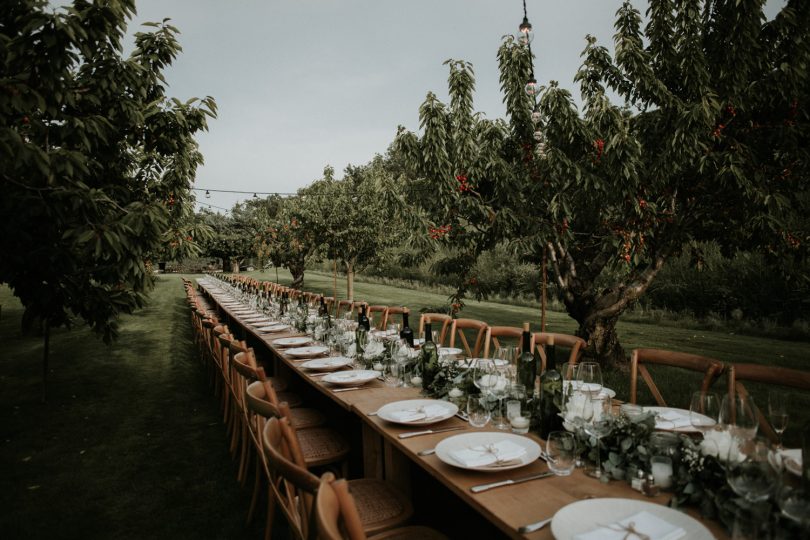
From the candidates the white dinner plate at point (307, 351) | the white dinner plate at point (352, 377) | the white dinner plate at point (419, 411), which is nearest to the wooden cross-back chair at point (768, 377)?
the white dinner plate at point (419, 411)

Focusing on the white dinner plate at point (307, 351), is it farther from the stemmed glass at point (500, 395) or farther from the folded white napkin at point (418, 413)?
the stemmed glass at point (500, 395)

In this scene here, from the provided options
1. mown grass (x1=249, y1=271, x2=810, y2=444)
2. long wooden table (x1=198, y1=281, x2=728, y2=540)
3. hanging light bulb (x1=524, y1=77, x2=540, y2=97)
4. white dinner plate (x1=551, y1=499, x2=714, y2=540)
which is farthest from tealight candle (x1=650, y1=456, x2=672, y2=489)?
hanging light bulb (x1=524, y1=77, x2=540, y2=97)

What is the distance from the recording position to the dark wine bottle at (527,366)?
2.50 m

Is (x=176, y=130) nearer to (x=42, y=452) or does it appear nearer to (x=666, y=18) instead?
(x=42, y=452)

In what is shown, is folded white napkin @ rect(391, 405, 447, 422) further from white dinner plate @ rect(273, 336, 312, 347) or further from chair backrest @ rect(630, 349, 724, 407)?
white dinner plate @ rect(273, 336, 312, 347)

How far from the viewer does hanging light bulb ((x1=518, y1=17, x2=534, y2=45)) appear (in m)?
5.21

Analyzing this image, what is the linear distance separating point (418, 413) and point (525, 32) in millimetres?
4761

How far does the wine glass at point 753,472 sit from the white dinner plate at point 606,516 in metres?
0.16

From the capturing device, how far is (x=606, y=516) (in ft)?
4.39

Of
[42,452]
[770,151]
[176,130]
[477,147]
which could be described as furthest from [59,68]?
[770,151]

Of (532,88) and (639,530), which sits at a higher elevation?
(532,88)

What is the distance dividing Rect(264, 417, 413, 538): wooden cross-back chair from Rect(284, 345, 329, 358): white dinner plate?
130cm

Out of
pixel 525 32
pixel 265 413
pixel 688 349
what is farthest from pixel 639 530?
pixel 688 349

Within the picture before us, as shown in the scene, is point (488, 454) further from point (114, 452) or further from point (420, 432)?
point (114, 452)
